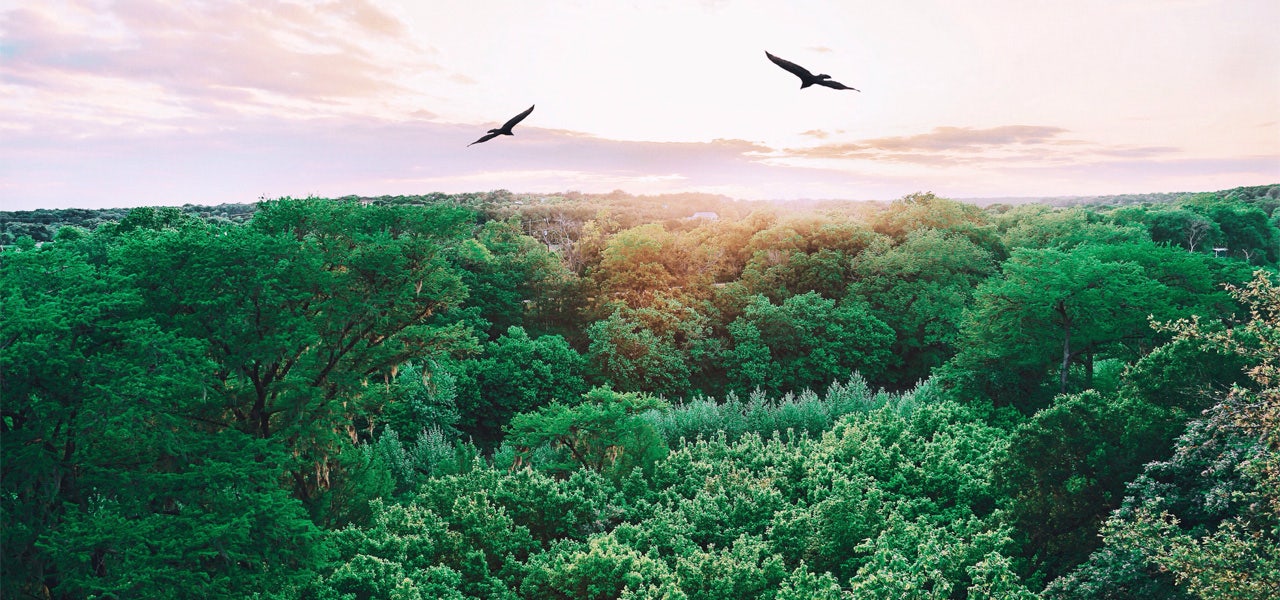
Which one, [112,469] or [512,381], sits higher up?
[112,469]

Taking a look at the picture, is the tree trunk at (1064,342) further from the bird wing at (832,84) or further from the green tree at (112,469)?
the bird wing at (832,84)

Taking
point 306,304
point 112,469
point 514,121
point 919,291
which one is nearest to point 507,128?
point 514,121

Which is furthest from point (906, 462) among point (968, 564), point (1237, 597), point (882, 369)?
point (882, 369)

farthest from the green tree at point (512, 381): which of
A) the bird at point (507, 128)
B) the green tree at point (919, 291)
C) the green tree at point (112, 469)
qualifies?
the bird at point (507, 128)

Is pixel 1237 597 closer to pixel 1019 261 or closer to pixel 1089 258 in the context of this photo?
pixel 1089 258

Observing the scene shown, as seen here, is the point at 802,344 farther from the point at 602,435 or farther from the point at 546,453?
the point at 602,435

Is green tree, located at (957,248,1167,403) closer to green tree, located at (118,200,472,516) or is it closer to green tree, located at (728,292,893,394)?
green tree, located at (728,292,893,394)

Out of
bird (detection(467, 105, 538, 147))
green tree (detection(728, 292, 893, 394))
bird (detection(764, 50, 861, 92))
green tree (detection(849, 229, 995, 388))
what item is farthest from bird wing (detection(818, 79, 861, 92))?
green tree (detection(849, 229, 995, 388))
